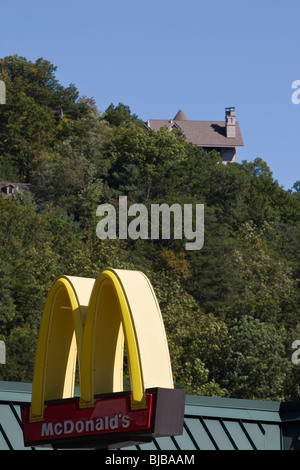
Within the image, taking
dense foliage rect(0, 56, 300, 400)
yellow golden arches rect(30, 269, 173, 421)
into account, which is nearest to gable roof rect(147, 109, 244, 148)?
dense foliage rect(0, 56, 300, 400)

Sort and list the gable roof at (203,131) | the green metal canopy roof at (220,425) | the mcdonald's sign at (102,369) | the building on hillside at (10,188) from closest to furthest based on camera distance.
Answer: the mcdonald's sign at (102,369) < the green metal canopy roof at (220,425) < the building on hillside at (10,188) < the gable roof at (203,131)

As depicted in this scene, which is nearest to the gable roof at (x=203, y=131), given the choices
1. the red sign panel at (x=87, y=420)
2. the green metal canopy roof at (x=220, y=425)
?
the green metal canopy roof at (x=220, y=425)

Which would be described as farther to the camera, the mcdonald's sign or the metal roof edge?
the metal roof edge

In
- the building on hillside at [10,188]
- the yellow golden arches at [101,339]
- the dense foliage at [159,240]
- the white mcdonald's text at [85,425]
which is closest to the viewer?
the yellow golden arches at [101,339]

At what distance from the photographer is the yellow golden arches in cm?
1579

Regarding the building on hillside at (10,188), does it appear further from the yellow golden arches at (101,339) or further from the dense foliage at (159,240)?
the yellow golden arches at (101,339)

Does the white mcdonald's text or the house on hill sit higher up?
the house on hill

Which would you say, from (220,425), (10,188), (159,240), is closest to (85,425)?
(220,425)

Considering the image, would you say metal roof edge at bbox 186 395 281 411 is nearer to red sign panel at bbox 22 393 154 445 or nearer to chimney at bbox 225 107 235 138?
red sign panel at bbox 22 393 154 445

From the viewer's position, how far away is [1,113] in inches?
5758

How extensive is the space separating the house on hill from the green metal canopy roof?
498ft

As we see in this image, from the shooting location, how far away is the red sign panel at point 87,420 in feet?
51.4

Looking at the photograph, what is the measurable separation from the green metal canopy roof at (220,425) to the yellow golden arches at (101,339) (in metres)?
2.78
